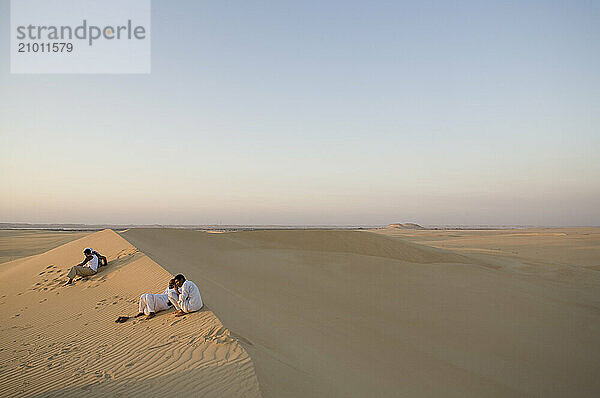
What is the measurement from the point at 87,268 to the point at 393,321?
9148mm

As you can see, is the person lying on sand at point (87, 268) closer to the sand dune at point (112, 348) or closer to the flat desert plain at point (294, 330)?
the sand dune at point (112, 348)

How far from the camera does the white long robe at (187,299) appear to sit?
787 centimetres

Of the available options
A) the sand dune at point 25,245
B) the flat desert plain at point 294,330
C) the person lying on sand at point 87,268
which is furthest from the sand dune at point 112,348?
the sand dune at point 25,245

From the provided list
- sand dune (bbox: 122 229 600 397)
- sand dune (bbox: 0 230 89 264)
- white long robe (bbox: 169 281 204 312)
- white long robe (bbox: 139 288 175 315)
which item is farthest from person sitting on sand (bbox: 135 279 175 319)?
sand dune (bbox: 0 230 89 264)

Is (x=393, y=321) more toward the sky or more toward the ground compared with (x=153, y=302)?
more toward the ground

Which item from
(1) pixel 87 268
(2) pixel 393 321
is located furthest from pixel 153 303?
(2) pixel 393 321

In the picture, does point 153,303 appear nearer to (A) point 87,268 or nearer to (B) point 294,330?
(B) point 294,330

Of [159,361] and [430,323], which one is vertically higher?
[159,361]

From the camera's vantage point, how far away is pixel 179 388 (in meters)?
5.14

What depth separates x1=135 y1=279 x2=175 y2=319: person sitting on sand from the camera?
8141mm

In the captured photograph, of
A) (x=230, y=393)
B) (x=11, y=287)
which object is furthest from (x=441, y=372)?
(x=11, y=287)

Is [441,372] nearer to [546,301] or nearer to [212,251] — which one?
[546,301]

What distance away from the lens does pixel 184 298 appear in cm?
790

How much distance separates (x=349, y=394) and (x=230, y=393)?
1.76 metres
